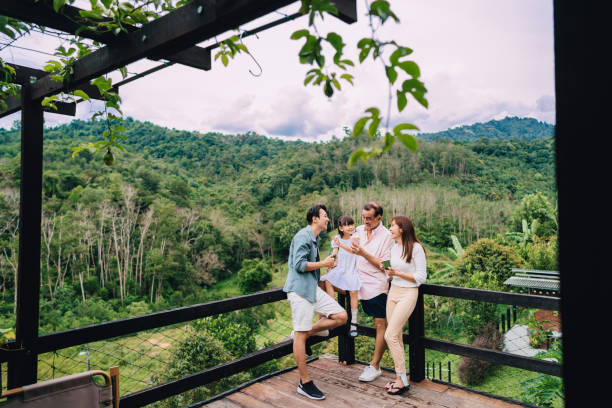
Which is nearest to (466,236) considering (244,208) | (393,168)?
(393,168)

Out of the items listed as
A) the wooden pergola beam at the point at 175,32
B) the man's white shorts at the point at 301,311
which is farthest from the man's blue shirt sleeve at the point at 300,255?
the wooden pergola beam at the point at 175,32

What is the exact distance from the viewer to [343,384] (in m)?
3.02

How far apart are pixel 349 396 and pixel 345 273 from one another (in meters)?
0.97

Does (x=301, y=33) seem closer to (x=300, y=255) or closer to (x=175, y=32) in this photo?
(x=175, y=32)

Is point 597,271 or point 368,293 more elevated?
point 597,271

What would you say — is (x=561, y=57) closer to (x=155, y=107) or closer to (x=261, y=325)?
(x=261, y=325)

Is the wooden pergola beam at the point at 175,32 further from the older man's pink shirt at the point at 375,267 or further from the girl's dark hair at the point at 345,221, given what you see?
the older man's pink shirt at the point at 375,267

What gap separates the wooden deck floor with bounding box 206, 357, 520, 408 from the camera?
2.68 meters

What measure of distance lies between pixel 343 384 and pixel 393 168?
36.3 meters

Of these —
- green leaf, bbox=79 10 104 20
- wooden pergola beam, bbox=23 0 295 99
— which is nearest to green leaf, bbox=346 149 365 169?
wooden pergola beam, bbox=23 0 295 99

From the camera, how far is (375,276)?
3.18 metres

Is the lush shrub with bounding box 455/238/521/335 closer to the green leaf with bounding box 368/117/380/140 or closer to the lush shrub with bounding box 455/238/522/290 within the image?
the lush shrub with bounding box 455/238/522/290

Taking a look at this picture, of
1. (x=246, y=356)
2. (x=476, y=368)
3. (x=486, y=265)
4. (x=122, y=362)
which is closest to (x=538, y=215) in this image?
(x=486, y=265)

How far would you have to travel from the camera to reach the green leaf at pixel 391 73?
83cm
